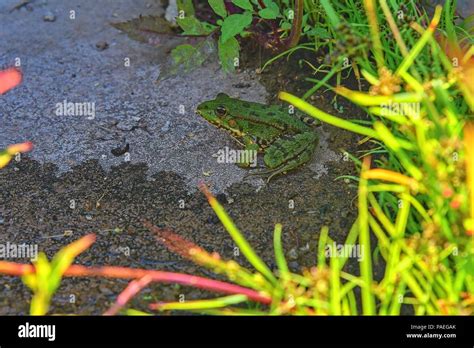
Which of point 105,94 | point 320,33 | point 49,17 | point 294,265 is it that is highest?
point 49,17

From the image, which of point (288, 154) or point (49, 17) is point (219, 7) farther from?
point (49, 17)

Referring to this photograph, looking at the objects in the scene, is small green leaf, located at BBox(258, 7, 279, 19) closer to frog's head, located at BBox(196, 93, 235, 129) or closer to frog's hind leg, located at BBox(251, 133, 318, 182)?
frog's head, located at BBox(196, 93, 235, 129)

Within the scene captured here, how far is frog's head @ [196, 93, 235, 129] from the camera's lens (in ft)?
15.0

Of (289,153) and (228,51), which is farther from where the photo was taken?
(228,51)

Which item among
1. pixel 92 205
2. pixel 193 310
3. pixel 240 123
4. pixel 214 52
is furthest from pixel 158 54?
pixel 193 310

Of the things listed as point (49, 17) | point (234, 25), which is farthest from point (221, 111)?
point (49, 17)
